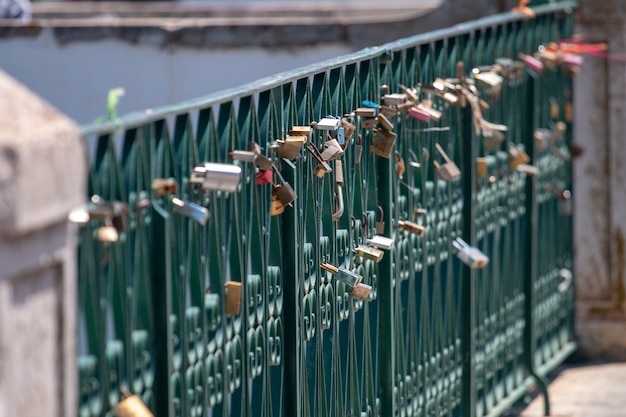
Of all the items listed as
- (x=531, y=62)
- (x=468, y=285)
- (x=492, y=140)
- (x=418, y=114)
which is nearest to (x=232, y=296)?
(x=418, y=114)

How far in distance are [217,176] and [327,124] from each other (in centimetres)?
79

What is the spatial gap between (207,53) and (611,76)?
2.12 metres

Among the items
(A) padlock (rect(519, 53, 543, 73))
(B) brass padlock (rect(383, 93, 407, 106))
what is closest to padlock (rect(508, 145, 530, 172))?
(A) padlock (rect(519, 53, 543, 73))

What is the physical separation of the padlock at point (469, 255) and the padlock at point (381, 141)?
0.94 metres

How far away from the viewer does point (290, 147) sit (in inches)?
140

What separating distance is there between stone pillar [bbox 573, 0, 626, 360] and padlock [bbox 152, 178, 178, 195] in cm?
465

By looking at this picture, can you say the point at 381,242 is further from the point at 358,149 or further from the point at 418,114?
the point at 418,114

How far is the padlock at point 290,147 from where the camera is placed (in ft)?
11.6

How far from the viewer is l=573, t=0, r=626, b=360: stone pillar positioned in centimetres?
711

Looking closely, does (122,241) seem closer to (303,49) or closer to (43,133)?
(43,133)

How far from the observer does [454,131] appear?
5.27m

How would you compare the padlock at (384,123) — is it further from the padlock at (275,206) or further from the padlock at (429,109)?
the padlock at (275,206)

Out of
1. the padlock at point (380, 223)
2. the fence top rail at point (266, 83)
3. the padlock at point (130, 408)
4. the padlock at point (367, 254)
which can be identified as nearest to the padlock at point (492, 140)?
the fence top rail at point (266, 83)

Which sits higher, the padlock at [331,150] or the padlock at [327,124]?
the padlock at [327,124]
